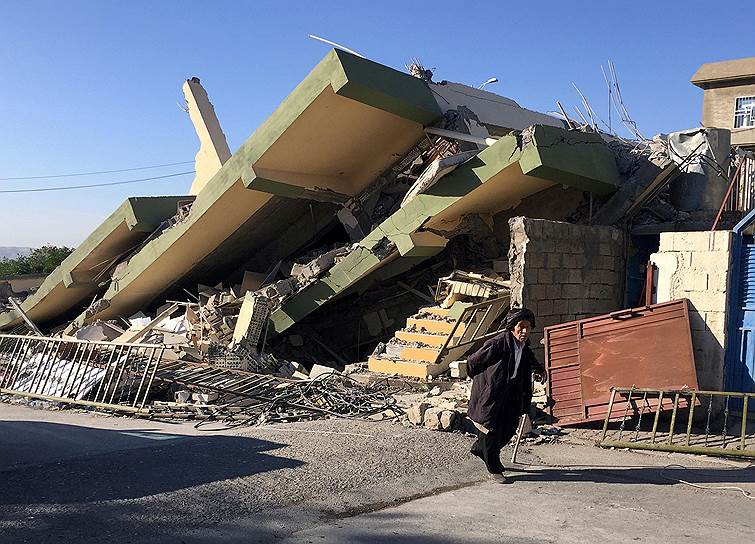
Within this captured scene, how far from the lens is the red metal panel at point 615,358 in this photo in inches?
296

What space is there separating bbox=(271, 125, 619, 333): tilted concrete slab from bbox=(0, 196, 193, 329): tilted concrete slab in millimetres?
3263

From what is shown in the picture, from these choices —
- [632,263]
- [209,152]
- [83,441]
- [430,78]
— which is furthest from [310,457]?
[209,152]

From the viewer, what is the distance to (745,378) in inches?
305

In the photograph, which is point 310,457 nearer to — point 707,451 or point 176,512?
point 176,512

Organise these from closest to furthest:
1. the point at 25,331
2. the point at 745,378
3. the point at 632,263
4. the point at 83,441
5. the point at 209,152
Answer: the point at 83,441 → the point at 745,378 → the point at 632,263 → the point at 25,331 → the point at 209,152

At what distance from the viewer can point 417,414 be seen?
7500 mm

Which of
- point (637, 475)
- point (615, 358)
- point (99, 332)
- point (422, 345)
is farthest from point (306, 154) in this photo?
point (637, 475)

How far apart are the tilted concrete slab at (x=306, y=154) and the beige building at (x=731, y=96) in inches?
750

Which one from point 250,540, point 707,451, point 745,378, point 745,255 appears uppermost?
point 745,255

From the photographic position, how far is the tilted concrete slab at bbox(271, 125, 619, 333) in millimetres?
10305

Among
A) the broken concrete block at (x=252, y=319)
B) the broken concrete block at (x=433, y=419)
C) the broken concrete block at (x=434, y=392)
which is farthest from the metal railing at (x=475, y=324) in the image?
the broken concrete block at (x=252, y=319)

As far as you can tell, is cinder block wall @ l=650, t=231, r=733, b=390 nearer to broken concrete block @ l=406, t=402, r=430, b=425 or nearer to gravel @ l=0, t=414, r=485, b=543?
gravel @ l=0, t=414, r=485, b=543

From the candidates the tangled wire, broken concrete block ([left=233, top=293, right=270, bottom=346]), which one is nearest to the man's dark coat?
the tangled wire

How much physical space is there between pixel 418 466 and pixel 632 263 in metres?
6.52
